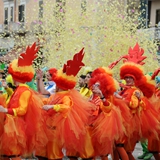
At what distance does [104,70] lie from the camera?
315 inches

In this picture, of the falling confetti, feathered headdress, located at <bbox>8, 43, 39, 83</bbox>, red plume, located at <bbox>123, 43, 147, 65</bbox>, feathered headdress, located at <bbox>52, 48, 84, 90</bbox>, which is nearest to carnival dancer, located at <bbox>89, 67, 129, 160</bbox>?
feathered headdress, located at <bbox>52, 48, 84, 90</bbox>

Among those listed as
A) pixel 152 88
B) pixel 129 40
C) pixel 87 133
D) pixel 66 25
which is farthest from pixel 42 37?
pixel 87 133

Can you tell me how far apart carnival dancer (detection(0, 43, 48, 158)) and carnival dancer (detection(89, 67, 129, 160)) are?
2.84 feet

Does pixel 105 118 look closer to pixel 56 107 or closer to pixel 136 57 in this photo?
pixel 56 107

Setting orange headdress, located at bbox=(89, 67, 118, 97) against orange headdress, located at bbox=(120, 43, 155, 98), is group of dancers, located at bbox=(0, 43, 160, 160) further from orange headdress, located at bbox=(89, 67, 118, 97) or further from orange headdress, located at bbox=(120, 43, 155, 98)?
orange headdress, located at bbox=(120, 43, 155, 98)

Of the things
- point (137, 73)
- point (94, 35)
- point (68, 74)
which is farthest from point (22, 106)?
point (94, 35)

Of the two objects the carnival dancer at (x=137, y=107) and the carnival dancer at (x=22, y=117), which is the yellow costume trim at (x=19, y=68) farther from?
the carnival dancer at (x=137, y=107)

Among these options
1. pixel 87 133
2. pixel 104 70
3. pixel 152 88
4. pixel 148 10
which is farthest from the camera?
pixel 148 10

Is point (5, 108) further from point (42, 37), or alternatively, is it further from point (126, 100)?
point (42, 37)

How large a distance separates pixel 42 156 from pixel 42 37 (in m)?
11.2

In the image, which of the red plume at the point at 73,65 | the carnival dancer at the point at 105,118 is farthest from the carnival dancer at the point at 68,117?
the carnival dancer at the point at 105,118

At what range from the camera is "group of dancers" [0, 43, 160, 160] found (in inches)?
267

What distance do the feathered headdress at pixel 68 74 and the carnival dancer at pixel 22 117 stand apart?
0.40 m

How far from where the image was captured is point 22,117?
22.5 feet
